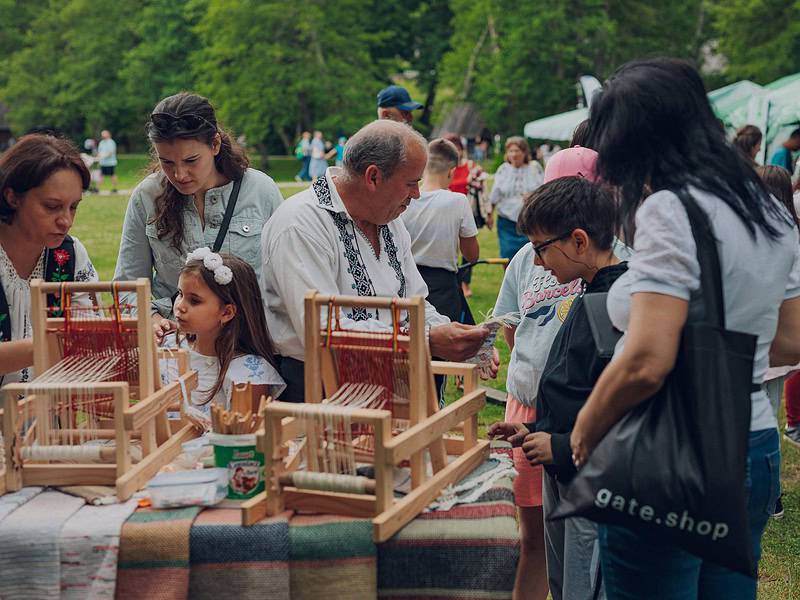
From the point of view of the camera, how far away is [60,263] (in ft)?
9.64

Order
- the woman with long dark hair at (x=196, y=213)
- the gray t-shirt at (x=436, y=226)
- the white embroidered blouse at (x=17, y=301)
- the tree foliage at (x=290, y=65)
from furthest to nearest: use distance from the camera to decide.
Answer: the tree foliage at (x=290, y=65) → the gray t-shirt at (x=436, y=226) → the woman with long dark hair at (x=196, y=213) → the white embroidered blouse at (x=17, y=301)

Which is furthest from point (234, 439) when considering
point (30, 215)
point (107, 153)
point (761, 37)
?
point (761, 37)

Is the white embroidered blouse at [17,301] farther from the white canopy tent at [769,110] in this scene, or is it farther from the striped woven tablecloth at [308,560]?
the white canopy tent at [769,110]

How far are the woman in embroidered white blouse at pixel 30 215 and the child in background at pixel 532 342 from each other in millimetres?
1304

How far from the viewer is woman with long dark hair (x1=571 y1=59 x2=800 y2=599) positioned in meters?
1.87

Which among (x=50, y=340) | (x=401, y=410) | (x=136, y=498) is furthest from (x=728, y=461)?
(x=50, y=340)

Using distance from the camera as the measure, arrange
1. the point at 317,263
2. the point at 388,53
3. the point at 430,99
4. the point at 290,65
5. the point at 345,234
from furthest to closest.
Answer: the point at 430,99 → the point at 388,53 → the point at 290,65 → the point at 345,234 → the point at 317,263

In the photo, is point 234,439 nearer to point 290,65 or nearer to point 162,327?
point 162,327

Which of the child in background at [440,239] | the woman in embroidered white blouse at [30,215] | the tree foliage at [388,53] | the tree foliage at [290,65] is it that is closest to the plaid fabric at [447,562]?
the woman in embroidered white blouse at [30,215]

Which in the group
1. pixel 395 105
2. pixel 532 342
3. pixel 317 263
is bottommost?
pixel 532 342

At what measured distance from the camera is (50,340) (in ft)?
7.92

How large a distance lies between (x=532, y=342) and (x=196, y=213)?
1.27 m

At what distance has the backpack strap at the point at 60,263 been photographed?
2912 millimetres

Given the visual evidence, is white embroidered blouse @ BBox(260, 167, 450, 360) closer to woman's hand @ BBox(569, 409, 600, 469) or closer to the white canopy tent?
woman's hand @ BBox(569, 409, 600, 469)
